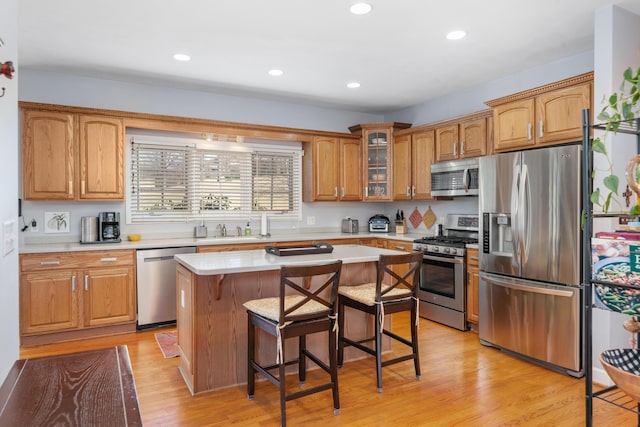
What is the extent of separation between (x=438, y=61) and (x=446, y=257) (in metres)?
2.02

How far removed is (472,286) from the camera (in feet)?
13.8

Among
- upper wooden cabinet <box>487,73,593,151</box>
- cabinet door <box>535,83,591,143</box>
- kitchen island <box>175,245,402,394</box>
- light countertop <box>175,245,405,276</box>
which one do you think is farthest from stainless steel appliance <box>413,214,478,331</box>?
kitchen island <box>175,245,402,394</box>

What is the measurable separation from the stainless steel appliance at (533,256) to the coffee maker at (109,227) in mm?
3778

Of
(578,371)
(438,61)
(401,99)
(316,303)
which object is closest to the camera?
(316,303)

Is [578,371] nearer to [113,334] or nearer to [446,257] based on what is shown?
[446,257]

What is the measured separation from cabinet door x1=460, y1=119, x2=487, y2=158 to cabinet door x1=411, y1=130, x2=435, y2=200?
0.49m

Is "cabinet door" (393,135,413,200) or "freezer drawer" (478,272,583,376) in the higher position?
"cabinet door" (393,135,413,200)

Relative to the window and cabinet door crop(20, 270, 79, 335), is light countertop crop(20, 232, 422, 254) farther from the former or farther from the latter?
the window

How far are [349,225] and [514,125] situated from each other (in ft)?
8.92

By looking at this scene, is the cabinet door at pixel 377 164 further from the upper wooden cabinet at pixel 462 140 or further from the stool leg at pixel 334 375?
the stool leg at pixel 334 375

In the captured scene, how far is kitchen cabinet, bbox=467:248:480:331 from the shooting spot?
4.17m

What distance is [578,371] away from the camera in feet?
10.3

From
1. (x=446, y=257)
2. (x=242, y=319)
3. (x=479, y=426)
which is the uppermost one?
(x=446, y=257)

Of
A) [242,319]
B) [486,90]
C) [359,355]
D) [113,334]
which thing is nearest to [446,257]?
[359,355]
